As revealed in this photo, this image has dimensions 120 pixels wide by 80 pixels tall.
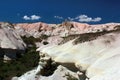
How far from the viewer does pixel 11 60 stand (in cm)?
4806

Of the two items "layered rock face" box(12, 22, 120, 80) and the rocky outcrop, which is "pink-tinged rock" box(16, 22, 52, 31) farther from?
the rocky outcrop

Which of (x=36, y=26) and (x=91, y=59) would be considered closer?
(x=91, y=59)

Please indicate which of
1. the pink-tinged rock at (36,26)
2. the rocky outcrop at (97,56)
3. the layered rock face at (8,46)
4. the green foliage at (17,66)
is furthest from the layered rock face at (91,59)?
the pink-tinged rock at (36,26)

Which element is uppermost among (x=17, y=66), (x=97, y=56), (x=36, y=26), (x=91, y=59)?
(x=36, y=26)

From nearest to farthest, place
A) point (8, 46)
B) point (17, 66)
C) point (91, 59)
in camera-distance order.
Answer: point (91, 59) < point (17, 66) < point (8, 46)

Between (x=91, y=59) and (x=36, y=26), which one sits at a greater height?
(x=36, y=26)

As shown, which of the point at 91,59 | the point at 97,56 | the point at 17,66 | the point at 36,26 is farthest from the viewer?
the point at 36,26

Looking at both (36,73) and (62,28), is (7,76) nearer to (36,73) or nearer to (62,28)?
(36,73)

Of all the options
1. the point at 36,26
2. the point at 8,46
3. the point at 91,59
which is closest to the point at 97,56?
the point at 91,59

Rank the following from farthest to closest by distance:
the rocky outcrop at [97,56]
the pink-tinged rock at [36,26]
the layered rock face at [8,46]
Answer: the pink-tinged rock at [36,26] → the layered rock face at [8,46] → the rocky outcrop at [97,56]

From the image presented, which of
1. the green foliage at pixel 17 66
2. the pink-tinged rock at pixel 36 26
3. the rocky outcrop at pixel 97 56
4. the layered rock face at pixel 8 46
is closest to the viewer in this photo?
the rocky outcrop at pixel 97 56

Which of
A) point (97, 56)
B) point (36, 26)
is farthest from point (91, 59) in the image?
point (36, 26)

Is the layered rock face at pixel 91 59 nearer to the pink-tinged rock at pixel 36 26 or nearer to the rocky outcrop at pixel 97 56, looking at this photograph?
the rocky outcrop at pixel 97 56

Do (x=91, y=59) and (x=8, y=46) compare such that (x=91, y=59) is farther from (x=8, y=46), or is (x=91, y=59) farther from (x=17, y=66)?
(x=8, y=46)
